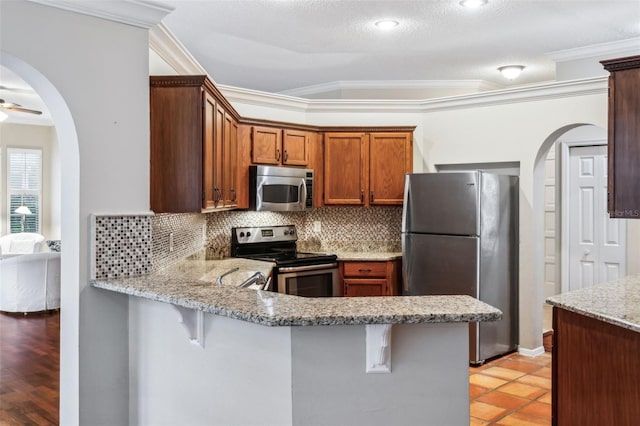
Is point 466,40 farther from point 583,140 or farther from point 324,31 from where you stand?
point 583,140

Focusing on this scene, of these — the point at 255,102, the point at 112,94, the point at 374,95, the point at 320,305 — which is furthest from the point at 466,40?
the point at 320,305

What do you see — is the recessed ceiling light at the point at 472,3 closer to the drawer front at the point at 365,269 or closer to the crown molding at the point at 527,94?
the crown molding at the point at 527,94

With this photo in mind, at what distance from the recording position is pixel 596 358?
2.43 metres

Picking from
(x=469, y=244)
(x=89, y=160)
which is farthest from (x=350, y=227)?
(x=89, y=160)

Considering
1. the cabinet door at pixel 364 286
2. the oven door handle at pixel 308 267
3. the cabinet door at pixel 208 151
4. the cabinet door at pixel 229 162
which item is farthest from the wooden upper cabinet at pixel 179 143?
the cabinet door at pixel 364 286

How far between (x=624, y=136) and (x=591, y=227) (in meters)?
3.41

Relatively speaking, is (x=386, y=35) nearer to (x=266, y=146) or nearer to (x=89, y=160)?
(x=266, y=146)

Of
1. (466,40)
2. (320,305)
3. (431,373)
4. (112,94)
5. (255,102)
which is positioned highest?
(466,40)

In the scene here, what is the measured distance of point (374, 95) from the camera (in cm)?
593

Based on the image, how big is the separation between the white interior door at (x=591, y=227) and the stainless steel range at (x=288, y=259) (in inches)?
126

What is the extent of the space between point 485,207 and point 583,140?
2550 millimetres

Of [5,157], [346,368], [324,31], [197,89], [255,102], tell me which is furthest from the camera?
[5,157]

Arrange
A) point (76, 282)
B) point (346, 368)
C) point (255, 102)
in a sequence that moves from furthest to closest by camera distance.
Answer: point (255, 102) → point (76, 282) → point (346, 368)

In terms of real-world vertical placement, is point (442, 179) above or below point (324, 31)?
below
